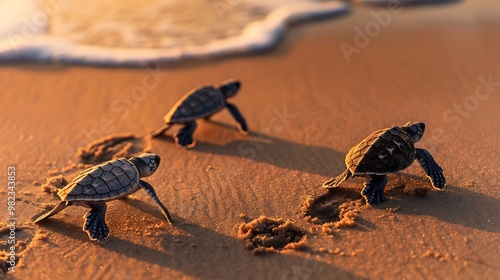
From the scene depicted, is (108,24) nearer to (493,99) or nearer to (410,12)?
(410,12)

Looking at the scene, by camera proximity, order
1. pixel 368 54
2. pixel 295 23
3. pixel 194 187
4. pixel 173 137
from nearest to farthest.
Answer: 1. pixel 194 187
2. pixel 173 137
3. pixel 368 54
4. pixel 295 23

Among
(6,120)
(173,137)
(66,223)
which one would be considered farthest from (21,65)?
(66,223)

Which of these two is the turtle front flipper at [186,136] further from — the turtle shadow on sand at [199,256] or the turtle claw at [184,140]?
the turtle shadow on sand at [199,256]
